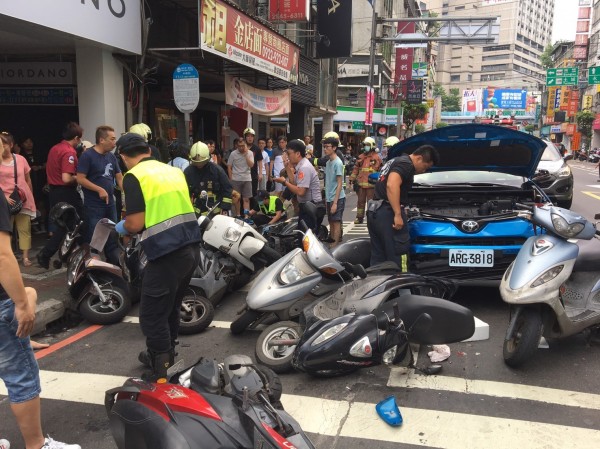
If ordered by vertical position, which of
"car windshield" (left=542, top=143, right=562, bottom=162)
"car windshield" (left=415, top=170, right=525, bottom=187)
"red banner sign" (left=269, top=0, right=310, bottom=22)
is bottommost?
"car windshield" (left=415, top=170, right=525, bottom=187)

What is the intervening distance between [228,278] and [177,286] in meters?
1.83

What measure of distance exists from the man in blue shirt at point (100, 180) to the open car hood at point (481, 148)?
348cm

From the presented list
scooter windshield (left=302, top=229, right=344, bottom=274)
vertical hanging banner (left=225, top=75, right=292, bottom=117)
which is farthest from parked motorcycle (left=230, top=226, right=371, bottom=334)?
vertical hanging banner (left=225, top=75, right=292, bottom=117)

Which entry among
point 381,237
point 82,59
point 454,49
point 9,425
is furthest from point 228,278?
point 454,49

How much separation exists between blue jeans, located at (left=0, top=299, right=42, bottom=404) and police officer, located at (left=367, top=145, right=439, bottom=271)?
3.38 meters

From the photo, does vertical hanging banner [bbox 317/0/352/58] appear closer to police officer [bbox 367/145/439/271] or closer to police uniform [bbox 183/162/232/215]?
police uniform [bbox 183/162/232/215]

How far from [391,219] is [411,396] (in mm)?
1967

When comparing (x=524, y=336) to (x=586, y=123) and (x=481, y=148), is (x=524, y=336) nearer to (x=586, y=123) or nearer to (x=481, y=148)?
(x=481, y=148)

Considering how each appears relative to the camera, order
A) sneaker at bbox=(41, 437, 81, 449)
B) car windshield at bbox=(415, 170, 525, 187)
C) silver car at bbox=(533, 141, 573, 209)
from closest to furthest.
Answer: sneaker at bbox=(41, 437, 81, 449)
car windshield at bbox=(415, 170, 525, 187)
silver car at bbox=(533, 141, 573, 209)

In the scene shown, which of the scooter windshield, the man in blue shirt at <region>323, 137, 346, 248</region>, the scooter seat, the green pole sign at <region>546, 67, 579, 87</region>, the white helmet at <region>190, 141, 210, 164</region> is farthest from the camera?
the green pole sign at <region>546, 67, 579, 87</region>

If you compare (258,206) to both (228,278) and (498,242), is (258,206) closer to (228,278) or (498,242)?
(228,278)

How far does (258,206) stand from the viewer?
23.6ft

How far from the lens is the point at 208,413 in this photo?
2064 mm

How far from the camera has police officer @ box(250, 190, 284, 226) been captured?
656cm
